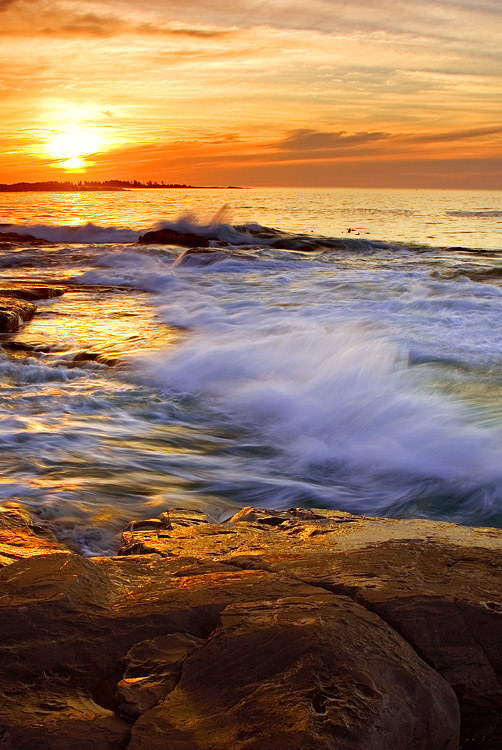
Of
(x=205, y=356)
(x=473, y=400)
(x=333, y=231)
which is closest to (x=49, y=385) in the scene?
(x=205, y=356)

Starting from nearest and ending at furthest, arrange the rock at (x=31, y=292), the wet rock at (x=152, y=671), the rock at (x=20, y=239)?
1. the wet rock at (x=152, y=671)
2. the rock at (x=31, y=292)
3. the rock at (x=20, y=239)

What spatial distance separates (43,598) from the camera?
2.20 m

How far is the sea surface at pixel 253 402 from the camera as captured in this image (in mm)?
4707

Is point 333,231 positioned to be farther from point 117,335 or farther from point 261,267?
point 117,335

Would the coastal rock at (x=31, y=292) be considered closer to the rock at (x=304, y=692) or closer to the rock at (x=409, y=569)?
the rock at (x=409, y=569)

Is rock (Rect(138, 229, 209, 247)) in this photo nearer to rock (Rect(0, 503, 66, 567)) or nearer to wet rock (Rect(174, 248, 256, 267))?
wet rock (Rect(174, 248, 256, 267))

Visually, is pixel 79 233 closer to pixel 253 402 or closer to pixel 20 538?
pixel 253 402

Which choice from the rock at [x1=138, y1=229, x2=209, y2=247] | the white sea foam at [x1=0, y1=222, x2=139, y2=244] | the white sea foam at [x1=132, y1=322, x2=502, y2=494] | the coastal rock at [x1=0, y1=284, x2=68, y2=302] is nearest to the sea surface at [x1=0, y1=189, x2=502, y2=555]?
the white sea foam at [x1=132, y1=322, x2=502, y2=494]

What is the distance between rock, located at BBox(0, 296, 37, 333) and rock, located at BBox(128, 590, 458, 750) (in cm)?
903

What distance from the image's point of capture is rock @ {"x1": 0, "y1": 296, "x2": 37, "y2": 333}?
33.3 feet

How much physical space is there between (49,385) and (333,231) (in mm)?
27684

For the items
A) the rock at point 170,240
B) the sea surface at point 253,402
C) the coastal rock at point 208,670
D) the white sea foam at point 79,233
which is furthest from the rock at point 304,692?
the white sea foam at point 79,233

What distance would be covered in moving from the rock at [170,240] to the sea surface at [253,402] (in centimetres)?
1004

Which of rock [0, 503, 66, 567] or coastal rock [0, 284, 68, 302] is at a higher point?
rock [0, 503, 66, 567]
